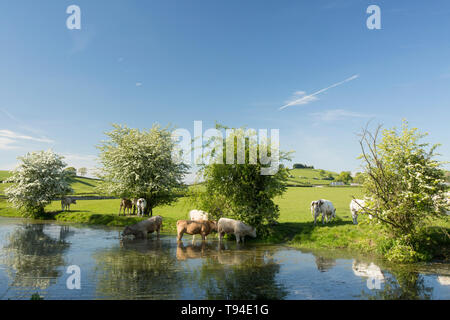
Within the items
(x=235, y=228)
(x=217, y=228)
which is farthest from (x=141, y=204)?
(x=235, y=228)

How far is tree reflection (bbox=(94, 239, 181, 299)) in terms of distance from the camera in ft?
31.3

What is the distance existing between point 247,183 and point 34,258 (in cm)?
1371

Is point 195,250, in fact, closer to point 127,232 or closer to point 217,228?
point 217,228

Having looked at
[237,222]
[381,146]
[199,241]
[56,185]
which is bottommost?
[199,241]

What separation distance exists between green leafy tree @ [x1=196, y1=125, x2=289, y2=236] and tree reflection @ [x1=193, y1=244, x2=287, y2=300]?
5379 millimetres

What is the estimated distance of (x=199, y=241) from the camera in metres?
20.7

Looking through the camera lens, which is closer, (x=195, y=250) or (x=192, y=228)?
(x=195, y=250)

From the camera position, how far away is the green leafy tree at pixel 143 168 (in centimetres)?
3331

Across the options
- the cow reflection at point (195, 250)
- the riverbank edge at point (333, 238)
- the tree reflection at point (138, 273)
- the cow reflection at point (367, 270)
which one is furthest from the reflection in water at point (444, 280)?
the cow reflection at point (195, 250)

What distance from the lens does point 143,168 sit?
110ft

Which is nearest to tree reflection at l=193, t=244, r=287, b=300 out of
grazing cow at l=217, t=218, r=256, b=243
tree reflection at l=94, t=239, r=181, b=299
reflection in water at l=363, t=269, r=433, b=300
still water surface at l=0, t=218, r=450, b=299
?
still water surface at l=0, t=218, r=450, b=299

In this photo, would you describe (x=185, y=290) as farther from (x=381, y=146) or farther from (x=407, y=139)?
(x=407, y=139)

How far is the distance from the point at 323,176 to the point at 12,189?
5405 inches
